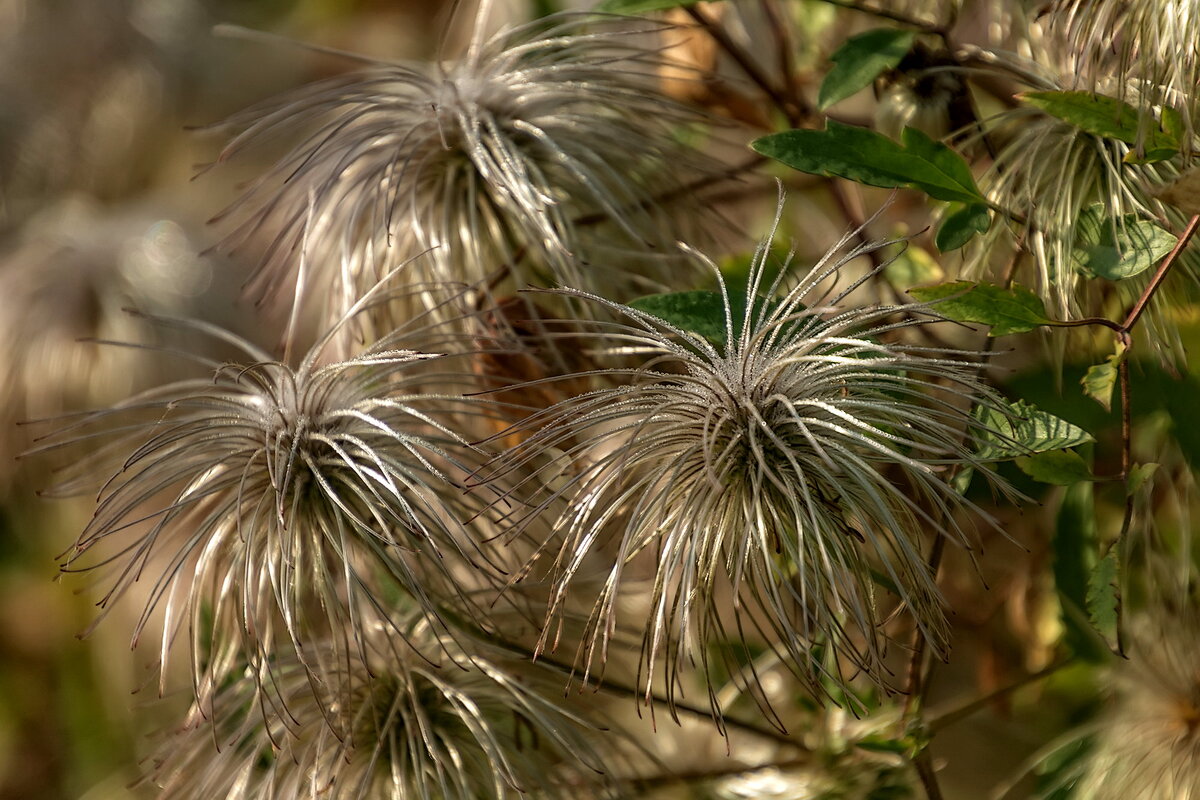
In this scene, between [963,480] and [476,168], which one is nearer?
[963,480]

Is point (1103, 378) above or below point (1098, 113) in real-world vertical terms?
below

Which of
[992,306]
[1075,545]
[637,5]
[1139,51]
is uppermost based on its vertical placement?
[637,5]

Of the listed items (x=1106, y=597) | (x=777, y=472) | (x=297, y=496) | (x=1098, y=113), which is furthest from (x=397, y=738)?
(x=1098, y=113)

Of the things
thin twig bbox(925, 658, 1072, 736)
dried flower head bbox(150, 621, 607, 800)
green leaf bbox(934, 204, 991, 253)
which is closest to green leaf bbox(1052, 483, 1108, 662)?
thin twig bbox(925, 658, 1072, 736)

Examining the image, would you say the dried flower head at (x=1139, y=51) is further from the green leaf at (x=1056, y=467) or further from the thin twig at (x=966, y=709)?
the thin twig at (x=966, y=709)

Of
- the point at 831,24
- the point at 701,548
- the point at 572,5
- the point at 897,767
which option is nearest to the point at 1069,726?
the point at 897,767

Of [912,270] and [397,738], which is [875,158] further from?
[397,738]

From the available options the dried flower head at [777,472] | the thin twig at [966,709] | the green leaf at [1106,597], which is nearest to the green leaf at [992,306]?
the dried flower head at [777,472]
